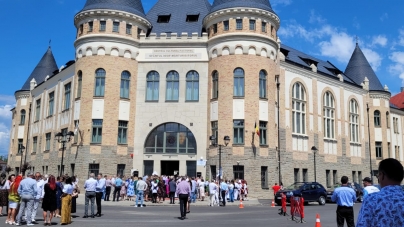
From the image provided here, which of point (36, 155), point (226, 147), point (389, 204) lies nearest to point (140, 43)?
point (226, 147)

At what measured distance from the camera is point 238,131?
106ft

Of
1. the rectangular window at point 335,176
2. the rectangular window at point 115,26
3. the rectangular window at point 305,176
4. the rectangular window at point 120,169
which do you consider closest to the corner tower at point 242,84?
the rectangular window at point 305,176

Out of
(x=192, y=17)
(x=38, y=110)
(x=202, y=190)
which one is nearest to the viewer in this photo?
(x=202, y=190)

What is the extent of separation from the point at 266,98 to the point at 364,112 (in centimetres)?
1937

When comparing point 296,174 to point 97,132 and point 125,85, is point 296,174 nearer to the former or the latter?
point 125,85

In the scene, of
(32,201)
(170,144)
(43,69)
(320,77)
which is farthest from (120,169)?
(43,69)

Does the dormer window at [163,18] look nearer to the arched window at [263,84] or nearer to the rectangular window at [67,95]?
the rectangular window at [67,95]

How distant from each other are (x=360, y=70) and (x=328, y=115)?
1196cm

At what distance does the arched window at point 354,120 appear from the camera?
146 ft

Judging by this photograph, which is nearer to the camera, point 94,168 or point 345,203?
point 345,203

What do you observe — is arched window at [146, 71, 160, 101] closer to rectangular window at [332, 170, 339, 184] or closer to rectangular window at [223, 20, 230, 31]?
rectangular window at [223, 20, 230, 31]

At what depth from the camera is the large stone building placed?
32375 millimetres

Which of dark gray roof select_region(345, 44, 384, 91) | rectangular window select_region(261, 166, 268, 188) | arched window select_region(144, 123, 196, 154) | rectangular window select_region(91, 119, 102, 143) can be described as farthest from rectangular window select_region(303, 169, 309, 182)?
rectangular window select_region(91, 119, 102, 143)

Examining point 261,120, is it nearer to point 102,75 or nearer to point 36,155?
point 102,75
